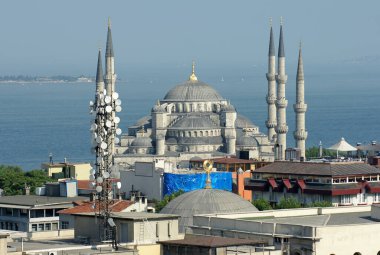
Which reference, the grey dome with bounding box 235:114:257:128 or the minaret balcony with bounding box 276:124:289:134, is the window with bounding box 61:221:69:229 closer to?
the minaret balcony with bounding box 276:124:289:134

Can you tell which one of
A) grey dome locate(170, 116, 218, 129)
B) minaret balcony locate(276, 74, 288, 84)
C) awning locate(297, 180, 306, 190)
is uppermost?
minaret balcony locate(276, 74, 288, 84)

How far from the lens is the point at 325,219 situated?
52.1 meters

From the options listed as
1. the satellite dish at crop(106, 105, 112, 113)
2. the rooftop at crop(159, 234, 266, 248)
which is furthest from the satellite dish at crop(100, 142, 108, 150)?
the rooftop at crop(159, 234, 266, 248)

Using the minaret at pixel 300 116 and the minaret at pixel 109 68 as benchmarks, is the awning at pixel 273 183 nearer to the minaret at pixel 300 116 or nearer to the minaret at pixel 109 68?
the minaret at pixel 300 116

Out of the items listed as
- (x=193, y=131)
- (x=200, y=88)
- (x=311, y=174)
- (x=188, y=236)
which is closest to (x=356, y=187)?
(x=311, y=174)

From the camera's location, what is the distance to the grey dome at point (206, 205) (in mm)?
55319

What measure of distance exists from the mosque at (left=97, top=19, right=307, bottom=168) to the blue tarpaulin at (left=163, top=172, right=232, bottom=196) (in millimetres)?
27672

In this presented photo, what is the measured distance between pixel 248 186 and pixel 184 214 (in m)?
28.5

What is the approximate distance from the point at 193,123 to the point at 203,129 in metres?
0.86

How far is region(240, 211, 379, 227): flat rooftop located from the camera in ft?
166

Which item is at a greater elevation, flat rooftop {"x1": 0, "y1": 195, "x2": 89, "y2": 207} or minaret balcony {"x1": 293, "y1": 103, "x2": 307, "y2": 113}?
minaret balcony {"x1": 293, "y1": 103, "x2": 307, "y2": 113}

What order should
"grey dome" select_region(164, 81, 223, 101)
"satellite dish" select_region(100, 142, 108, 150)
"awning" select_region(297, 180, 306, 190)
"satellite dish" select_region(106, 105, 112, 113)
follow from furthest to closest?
"grey dome" select_region(164, 81, 223, 101) → "awning" select_region(297, 180, 306, 190) → "satellite dish" select_region(106, 105, 112, 113) → "satellite dish" select_region(100, 142, 108, 150)

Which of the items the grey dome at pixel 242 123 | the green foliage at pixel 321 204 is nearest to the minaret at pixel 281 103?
the grey dome at pixel 242 123

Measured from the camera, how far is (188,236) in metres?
46.4
